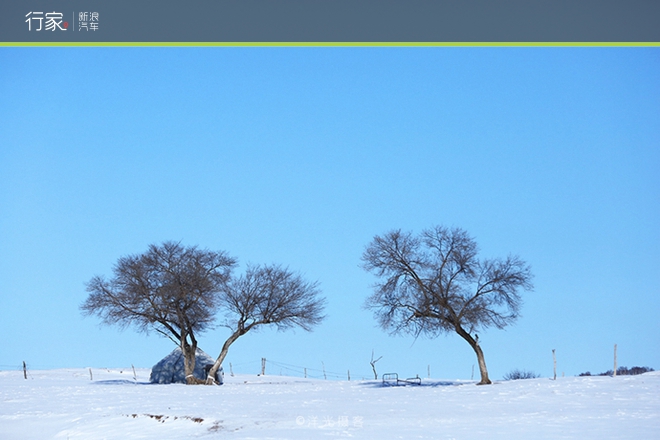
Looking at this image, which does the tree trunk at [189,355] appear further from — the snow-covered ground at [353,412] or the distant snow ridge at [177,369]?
the snow-covered ground at [353,412]

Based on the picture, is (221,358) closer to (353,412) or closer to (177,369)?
(177,369)

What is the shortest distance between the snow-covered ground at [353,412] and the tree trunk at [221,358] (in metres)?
9.75

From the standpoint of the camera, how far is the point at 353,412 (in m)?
24.7

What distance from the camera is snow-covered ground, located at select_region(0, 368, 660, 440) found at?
1961cm

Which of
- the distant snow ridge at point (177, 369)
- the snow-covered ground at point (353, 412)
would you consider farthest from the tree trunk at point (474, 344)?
the distant snow ridge at point (177, 369)

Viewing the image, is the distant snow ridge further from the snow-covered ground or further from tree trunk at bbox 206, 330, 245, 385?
the snow-covered ground

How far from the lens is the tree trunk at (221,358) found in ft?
150

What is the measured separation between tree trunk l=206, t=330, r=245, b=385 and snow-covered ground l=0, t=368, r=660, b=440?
975cm

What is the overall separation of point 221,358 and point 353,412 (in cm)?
2395

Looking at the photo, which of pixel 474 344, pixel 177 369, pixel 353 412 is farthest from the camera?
pixel 177 369

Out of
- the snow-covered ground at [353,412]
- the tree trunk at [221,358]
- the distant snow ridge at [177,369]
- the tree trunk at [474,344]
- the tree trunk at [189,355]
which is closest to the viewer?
the snow-covered ground at [353,412]

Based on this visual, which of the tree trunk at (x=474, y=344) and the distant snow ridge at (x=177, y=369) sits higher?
the tree trunk at (x=474, y=344)

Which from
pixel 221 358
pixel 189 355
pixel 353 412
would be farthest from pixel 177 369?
pixel 353 412

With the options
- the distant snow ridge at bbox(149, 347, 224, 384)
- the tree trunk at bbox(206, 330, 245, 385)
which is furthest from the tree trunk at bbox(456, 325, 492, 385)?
the distant snow ridge at bbox(149, 347, 224, 384)
